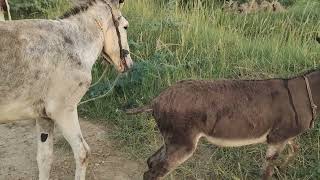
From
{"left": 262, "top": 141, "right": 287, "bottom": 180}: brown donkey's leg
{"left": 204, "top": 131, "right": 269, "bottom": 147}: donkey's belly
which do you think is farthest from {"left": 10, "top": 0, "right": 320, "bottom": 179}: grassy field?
{"left": 204, "top": 131, "right": 269, "bottom": 147}: donkey's belly

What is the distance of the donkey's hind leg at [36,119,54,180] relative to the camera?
14.3 ft

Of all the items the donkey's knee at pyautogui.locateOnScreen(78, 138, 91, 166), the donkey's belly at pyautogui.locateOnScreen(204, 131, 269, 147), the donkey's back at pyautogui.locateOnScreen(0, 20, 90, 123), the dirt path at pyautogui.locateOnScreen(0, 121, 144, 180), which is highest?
the donkey's back at pyautogui.locateOnScreen(0, 20, 90, 123)

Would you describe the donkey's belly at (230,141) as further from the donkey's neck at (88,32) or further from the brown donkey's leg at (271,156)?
the donkey's neck at (88,32)

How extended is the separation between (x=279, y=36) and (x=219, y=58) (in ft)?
3.86

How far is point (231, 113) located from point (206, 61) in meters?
2.06

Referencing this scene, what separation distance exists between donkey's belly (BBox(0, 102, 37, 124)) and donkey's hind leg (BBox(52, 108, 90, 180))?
185 millimetres

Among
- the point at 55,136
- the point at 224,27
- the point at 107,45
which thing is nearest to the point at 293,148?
the point at 107,45

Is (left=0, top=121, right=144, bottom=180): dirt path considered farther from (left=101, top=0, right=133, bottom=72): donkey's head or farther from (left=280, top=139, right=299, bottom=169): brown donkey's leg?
(left=280, top=139, right=299, bottom=169): brown donkey's leg

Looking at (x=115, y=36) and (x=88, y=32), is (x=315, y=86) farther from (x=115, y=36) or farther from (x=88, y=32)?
(x=88, y=32)

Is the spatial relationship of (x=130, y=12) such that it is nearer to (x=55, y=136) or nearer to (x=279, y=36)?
(x=279, y=36)

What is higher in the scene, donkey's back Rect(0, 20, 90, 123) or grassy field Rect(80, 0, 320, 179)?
donkey's back Rect(0, 20, 90, 123)

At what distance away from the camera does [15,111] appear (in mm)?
4027

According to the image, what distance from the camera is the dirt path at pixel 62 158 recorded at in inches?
189

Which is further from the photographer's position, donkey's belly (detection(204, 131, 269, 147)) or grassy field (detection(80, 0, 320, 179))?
grassy field (detection(80, 0, 320, 179))
